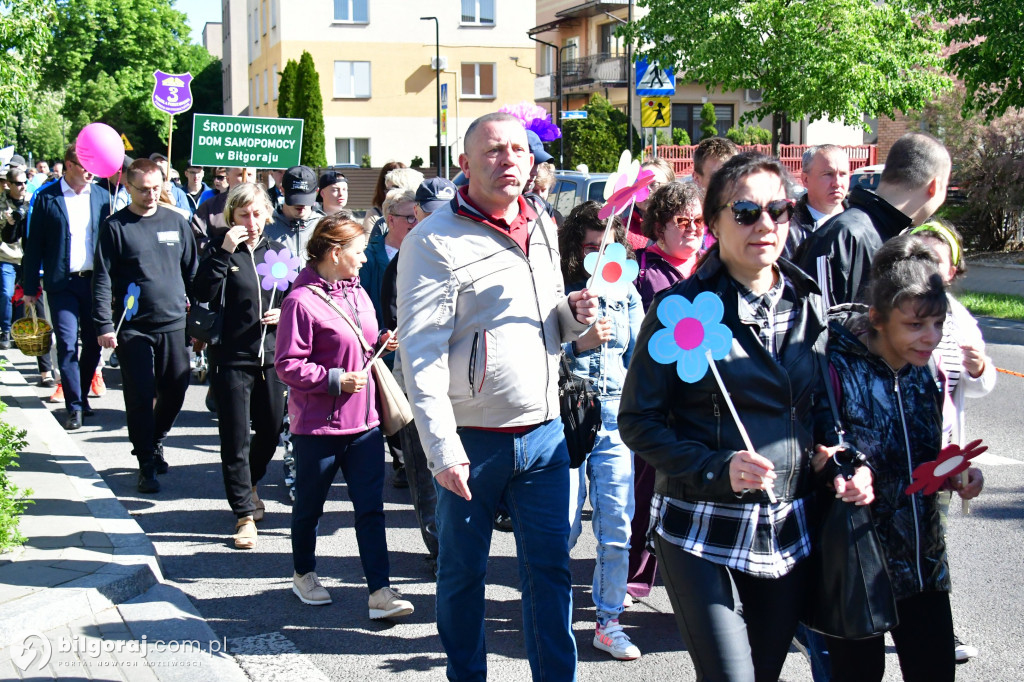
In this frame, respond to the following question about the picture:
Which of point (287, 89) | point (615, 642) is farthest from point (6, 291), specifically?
point (287, 89)

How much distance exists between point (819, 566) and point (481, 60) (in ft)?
164

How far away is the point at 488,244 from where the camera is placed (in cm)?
337

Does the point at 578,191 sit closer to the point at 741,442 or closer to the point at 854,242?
the point at 854,242

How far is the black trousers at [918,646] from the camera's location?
2.87m

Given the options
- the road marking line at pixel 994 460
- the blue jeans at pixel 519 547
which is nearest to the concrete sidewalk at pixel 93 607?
the blue jeans at pixel 519 547

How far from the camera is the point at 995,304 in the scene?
1536 centimetres

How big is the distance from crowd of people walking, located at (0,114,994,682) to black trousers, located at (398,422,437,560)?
0.05ft

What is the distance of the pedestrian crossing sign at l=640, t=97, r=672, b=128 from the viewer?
640 inches

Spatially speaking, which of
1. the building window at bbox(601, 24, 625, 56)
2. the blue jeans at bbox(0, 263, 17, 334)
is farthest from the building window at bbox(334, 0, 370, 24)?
the blue jeans at bbox(0, 263, 17, 334)

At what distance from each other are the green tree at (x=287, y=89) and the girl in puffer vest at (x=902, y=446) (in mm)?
45158

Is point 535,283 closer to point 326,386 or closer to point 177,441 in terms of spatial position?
point 326,386

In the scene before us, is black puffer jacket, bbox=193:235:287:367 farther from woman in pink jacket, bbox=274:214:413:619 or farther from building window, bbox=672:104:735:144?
building window, bbox=672:104:735:144

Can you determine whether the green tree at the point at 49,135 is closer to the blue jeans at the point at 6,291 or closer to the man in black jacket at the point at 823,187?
the blue jeans at the point at 6,291

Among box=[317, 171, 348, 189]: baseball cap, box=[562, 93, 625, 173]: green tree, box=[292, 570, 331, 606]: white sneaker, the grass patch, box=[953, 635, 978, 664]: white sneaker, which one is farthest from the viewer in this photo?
box=[562, 93, 625, 173]: green tree
